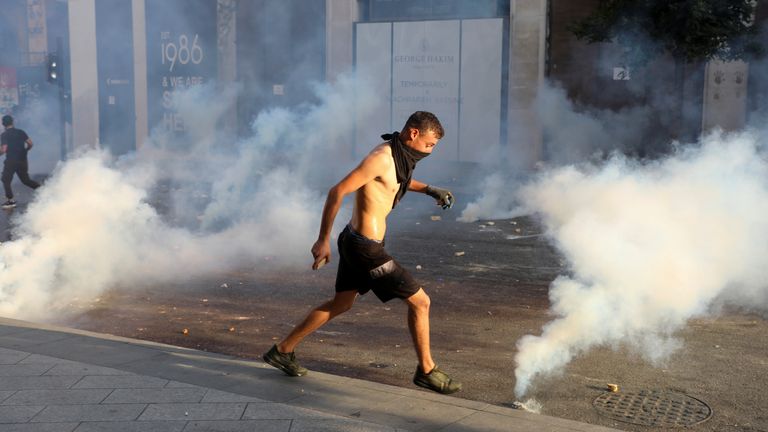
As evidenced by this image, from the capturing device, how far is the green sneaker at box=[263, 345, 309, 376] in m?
5.05

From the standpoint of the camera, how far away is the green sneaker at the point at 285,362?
505cm

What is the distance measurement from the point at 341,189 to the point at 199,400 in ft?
4.19

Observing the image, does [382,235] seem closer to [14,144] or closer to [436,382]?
[436,382]

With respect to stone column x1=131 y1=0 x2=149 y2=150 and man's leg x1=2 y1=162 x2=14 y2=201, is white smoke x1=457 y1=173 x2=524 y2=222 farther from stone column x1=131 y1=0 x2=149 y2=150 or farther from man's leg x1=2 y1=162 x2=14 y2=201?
stone column x1=131 y1=0 x2=149 y2=150

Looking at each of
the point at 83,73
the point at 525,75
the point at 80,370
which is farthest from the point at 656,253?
the point at 83,73

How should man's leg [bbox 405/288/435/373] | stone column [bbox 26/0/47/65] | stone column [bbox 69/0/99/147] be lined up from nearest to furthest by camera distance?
man's leg [bbox 405/288/435/373]
stone column [bbox 69/0/99/147]
stone column [bbox 26/0/47/65]

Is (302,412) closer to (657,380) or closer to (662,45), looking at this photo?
(657,380)

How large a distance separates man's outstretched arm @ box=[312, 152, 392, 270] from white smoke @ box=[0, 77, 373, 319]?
3310 millimetres

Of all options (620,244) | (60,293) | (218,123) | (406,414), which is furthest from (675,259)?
(218,123)

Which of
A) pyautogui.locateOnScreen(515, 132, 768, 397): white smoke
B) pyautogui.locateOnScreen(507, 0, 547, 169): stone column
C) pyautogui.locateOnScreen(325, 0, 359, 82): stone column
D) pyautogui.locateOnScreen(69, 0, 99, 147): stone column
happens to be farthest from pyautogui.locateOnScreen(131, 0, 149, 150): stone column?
pyautogui.locateOnScreen(515, 132, 768, 397): white smoke

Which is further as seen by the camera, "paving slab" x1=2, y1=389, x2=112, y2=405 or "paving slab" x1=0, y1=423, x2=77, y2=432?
"paving slab" x1=2, y1=389, x2=112, y2=405

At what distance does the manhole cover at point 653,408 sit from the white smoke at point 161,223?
4.49m

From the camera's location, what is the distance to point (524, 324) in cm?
662

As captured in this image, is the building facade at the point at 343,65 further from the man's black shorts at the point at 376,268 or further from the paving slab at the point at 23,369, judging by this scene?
the paving slab at the point at 23,369
